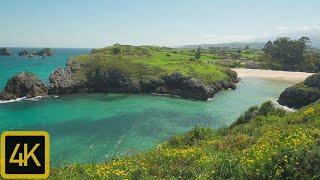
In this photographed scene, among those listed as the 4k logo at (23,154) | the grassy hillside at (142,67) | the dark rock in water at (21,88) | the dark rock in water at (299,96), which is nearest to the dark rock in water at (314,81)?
the dark rock in water at (299,96)

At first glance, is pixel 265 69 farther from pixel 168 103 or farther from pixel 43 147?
pixel 43 147

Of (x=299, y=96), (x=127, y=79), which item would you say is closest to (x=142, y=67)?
(x=127, y=79)

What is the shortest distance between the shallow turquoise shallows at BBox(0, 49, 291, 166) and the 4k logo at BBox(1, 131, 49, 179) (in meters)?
30.9

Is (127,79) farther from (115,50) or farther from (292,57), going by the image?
(292,57)

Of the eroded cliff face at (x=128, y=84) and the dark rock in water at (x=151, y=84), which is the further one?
the dark rock in water at (x=151, y=84)

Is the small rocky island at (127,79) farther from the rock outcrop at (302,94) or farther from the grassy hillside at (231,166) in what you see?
the grassy hillside at (231,166)

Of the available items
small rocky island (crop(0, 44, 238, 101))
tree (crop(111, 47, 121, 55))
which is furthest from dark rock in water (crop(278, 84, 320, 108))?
tree (crop(111, 47, 121, 55))

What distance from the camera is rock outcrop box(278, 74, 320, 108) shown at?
253 ft

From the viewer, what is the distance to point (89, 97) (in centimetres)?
9375

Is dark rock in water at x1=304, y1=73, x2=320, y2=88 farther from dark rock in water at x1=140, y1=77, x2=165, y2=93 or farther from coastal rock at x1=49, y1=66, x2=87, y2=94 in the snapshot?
coastal rock at x1=49, y1=66, x2=87, y2=94

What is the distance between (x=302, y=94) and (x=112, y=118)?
121 feet

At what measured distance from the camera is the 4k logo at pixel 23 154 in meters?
3.71

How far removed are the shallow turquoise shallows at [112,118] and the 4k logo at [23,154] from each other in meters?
30.9

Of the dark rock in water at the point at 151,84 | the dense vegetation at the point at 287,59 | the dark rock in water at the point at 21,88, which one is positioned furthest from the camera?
the dense vegetation at the point at 287,59
